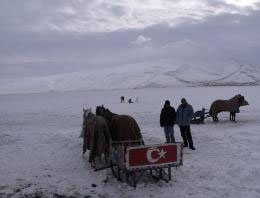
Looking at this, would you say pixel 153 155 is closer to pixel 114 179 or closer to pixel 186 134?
pixel 114 179

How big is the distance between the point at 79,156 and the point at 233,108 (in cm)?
1046

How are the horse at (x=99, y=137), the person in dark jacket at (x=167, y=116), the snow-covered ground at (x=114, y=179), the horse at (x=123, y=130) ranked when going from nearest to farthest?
Answer: the snow-covered ground at (x=114, y=179), the horse at (x=99, y=137), the horse at (x=123, y=130), the person in dark jacket at (x=167, y=116)

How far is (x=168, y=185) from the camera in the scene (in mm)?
9578

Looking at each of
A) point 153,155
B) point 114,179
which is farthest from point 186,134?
point 153,155

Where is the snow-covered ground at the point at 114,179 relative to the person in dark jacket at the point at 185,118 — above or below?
below

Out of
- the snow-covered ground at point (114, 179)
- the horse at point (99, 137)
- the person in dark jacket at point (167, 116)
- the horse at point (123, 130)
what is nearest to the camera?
the snow-covered ground at point (114, 179)

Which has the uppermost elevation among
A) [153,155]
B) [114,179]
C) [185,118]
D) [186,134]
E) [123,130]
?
[185,118]

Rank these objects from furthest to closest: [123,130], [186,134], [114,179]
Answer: [186,134] < [123,130] < [114,179]

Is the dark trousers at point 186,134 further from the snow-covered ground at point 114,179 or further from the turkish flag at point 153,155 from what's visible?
the turkish flag at point 153,155

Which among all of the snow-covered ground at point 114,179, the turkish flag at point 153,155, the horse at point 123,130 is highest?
the horse at point 123,130

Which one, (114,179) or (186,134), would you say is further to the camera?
(186,134)

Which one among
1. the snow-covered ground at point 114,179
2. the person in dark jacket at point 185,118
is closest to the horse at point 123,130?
the snow-covered ground at point 114,179

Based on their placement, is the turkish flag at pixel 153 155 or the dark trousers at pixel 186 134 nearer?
the turkish flag at pixel 153 155

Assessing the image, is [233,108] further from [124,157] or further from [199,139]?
[124,157]
